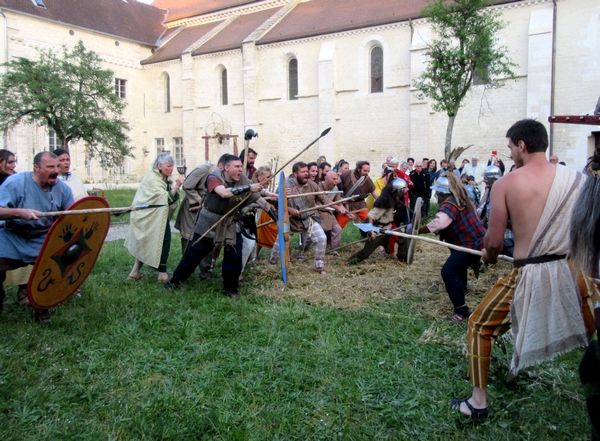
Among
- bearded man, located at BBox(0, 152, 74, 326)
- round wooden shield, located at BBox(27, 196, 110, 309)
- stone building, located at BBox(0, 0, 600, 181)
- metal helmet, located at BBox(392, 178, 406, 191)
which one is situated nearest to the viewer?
round wooden shield, located at BBox(27, 196, 110, 309)

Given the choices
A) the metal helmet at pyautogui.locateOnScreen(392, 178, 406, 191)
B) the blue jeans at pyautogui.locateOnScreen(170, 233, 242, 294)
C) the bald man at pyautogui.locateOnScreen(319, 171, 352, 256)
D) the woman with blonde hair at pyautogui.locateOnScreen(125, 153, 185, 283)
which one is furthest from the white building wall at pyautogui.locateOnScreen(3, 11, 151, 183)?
the metal helmet at pyautogui.locateOnScreen(392, 178, 406, 191)

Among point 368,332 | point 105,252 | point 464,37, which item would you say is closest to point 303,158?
point 464,37

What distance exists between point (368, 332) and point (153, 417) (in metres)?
2.08

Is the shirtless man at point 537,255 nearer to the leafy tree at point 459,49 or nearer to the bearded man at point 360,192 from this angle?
the bearded man at point 360,192

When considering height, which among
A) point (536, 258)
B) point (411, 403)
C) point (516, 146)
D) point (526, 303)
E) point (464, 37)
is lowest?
point (411, 403)

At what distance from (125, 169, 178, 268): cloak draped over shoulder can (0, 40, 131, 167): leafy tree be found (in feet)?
44.5

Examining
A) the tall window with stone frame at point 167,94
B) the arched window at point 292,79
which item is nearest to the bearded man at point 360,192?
the arched window at point 292,79

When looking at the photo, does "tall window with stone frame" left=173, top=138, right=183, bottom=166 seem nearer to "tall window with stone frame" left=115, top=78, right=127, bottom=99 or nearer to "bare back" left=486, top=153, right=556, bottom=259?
"tall window with stone frame" left=115, top=78, right=127, bottom=99

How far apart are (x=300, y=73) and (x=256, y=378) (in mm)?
23281

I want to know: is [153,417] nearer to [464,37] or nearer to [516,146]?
[516,146]

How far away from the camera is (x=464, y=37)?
550 inches

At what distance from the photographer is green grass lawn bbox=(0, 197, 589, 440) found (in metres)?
2.87

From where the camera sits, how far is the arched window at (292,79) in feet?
84.9

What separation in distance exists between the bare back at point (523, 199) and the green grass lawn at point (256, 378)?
1.08 metres
